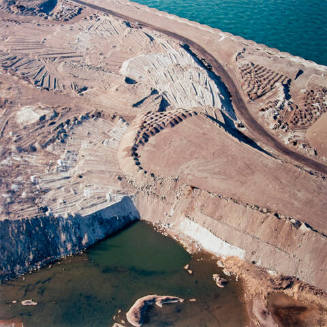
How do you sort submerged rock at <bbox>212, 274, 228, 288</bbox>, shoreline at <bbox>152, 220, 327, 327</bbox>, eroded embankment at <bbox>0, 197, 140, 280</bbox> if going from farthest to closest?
1. submerged rock at <bbox>212, 274, 228, 288</bbox>
2. eroded embankment at <bbox>0, 197, 140, 280</bbox>
3. shoreline at <bbox>152, 220, 327, 327</bbox>

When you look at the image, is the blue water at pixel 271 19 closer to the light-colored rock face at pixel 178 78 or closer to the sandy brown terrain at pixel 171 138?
the sandy brown terrain at pixel 171 138

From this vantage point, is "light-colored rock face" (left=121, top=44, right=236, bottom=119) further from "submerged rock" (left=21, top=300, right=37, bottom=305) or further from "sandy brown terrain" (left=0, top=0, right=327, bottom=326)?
"submerged rock" (left=21, top=300, right=37, bottom=305)

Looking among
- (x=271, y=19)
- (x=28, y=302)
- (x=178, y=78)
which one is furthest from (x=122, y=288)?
(x=271, y=19)

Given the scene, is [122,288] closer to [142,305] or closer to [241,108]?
[142,305]

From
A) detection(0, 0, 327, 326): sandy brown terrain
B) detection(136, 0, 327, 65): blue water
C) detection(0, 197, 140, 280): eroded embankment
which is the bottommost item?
detection(0, 197, 140, 280): eroded embankment

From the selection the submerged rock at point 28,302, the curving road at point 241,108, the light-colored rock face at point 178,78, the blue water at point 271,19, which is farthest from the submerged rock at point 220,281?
Result: the blue water at point 271,19

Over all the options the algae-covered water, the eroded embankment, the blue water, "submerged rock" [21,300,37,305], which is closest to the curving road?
Result: the blue water

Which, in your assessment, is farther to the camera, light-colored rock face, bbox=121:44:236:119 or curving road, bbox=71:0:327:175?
light-colored rock face, bbox=121:44:236:119
